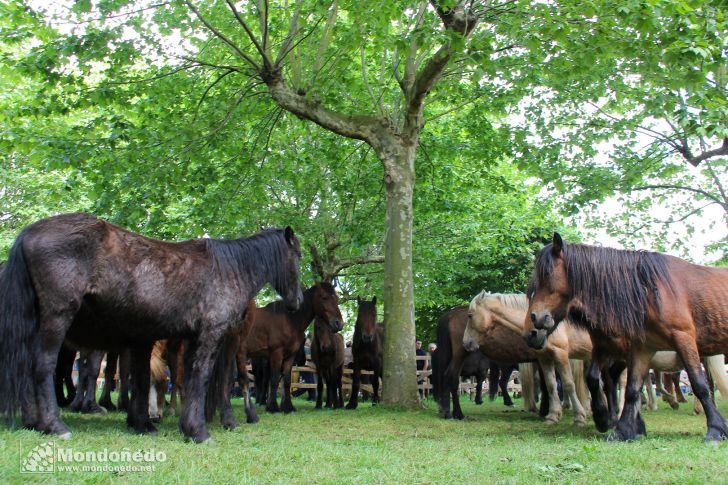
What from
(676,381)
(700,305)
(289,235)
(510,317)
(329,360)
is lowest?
(676,381)

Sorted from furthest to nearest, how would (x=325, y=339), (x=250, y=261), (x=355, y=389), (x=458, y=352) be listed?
(x=325, y=339)
(x=355, y=389)
(x=458, y=352)
(x=250, y=261)

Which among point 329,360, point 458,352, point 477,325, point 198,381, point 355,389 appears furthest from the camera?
point 329,360

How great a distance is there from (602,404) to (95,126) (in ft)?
37.7

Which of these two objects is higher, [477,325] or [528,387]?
[477,325]

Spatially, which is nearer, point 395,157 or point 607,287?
point 607,287

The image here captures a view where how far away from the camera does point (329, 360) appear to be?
52.4 feet

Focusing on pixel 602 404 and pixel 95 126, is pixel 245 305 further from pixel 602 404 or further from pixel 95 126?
pixel 95 126

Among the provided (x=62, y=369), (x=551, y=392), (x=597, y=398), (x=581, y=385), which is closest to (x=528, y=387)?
(x=581, y=385)

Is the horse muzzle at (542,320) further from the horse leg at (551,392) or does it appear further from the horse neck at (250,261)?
the horse leg at (551,392)

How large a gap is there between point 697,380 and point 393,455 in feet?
13.5

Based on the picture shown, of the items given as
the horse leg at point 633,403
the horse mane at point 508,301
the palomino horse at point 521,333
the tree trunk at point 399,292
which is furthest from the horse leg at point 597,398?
the tree trunk at point 399,292

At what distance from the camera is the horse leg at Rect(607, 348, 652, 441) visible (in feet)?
25.6

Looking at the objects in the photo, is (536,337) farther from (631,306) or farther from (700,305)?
(700,305)

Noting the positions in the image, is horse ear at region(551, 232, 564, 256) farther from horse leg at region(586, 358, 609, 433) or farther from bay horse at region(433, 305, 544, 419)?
bay horse at region(433, 305, 544, 419)
